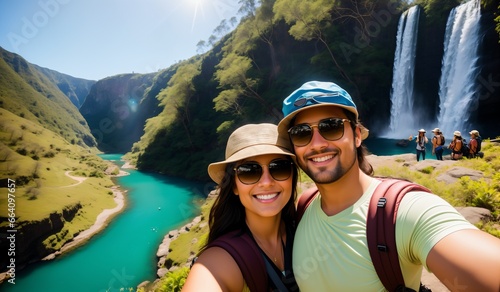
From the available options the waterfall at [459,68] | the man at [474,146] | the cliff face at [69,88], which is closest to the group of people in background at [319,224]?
the man at [474,146]

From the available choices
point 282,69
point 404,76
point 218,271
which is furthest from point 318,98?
point 282,69

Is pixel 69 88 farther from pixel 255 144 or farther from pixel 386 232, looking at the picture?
pixel 386 232

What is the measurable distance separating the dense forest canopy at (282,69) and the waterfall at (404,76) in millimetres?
1193

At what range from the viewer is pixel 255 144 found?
203 centimetres

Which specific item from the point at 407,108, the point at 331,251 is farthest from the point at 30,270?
the point at 407,108

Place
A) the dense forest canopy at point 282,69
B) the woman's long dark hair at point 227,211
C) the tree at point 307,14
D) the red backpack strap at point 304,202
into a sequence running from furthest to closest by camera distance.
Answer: the dense forest canopy at point 282,69
the tree at point 307,14
the red backpack strap at point 304,202
the woman's long dark hair at point 227,211

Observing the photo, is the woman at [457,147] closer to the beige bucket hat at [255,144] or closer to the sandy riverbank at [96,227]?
the beige bucket hat at [255,144]

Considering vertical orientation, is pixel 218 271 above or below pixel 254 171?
below

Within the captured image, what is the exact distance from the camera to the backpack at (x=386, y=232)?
→ 137cm

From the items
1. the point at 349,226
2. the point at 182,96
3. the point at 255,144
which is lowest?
the point at 349,226

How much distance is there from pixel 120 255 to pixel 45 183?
23194 mm

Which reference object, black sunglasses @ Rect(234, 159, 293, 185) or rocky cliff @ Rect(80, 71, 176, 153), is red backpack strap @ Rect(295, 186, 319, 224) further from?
rocky cliff @ Rect(80, 71, 176, 153)

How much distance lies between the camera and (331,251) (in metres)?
1.59

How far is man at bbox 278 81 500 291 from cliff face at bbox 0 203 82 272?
24427 millimetres
